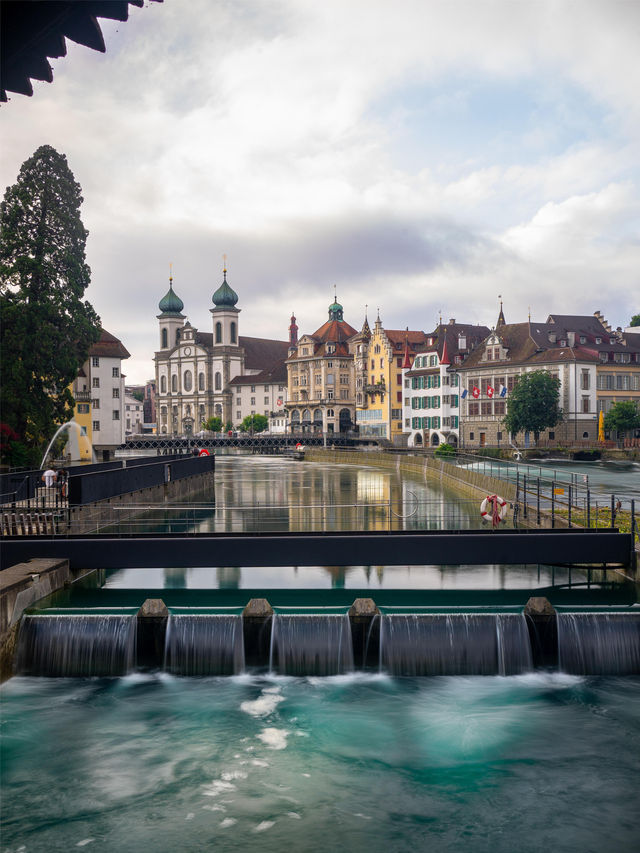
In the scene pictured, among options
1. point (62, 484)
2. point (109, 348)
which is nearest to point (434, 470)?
point (62, 484)

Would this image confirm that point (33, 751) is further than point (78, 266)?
No

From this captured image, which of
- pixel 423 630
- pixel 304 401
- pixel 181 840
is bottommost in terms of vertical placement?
pixel 181 840

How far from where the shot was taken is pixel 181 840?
12.8 m

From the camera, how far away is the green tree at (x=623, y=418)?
97.6m

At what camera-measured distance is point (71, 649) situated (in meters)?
19.6

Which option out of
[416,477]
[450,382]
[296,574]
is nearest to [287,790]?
[296,574]

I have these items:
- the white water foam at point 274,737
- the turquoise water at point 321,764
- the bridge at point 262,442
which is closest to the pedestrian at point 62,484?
the turquoise water at point 321,764

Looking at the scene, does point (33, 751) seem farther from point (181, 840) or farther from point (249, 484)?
point (249, 484)

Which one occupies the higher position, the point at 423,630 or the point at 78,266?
the point at 78,266

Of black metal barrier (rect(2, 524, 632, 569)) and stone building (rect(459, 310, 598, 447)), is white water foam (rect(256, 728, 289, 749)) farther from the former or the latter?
stone building (rect(459, 310, 598, 447))

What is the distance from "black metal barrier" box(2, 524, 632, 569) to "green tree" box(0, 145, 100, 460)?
27.5m

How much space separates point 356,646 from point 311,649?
3.81 feet

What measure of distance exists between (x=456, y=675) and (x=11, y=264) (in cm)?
4200

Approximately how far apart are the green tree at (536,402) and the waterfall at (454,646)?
264 ft
